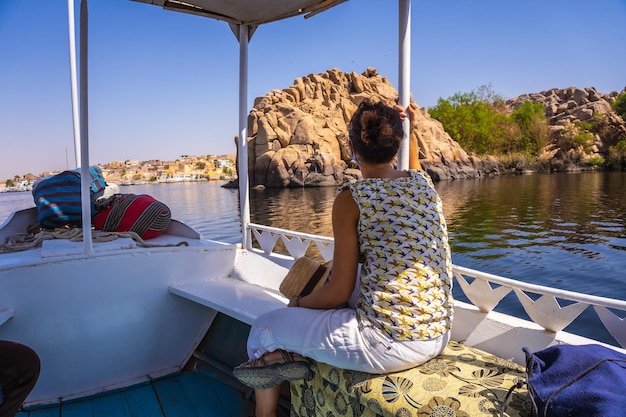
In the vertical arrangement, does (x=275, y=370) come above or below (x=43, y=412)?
above

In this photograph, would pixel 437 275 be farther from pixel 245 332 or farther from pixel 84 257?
pixel 84 257

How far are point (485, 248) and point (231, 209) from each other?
61.4ft

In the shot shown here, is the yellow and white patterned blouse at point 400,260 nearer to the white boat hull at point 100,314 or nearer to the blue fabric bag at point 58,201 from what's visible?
the white boat hull at point 100,314

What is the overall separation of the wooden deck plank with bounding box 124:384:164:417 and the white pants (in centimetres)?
103

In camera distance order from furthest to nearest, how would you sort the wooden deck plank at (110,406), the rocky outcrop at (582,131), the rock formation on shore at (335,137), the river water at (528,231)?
the rocky outcrop at (582,131)
the rock formation on shore at (335,137)
the river water at (528,231)
the wooden deck plank at (110,406)

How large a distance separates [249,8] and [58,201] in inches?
79.0

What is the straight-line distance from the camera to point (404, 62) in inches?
93.1

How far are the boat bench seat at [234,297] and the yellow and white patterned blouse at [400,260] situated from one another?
0.95m

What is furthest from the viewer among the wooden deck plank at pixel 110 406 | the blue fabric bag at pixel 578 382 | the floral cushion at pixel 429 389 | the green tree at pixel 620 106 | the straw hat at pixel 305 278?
the green tree at pixel 620 106

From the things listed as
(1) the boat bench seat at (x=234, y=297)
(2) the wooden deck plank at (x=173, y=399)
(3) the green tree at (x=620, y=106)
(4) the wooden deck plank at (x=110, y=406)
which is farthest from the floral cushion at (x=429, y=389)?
(3) the green tree at (x=620, y=106)

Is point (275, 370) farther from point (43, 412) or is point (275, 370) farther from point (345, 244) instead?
point (43, 412)

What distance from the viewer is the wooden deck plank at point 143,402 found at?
2.45 m

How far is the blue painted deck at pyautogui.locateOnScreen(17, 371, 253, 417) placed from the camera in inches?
96.3

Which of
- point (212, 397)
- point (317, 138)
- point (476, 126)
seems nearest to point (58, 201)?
point (212, 397)
